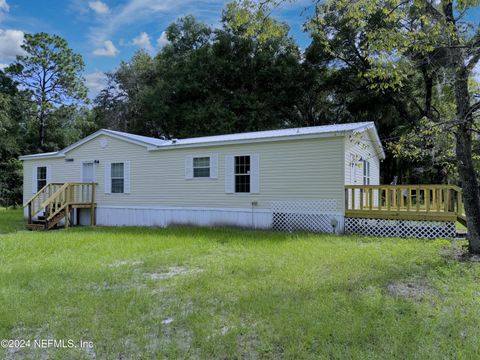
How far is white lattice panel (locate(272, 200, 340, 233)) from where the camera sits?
33.0 ft

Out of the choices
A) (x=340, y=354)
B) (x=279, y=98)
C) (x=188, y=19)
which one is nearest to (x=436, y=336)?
(x=340, y=354)

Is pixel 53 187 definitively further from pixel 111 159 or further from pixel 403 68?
pixel 403 68

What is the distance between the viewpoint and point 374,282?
504 cm

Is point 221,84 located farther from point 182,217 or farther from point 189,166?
point 182,217

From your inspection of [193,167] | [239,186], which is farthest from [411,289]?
[193,167]

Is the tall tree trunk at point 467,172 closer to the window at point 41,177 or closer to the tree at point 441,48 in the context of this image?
the tree at point 441,48

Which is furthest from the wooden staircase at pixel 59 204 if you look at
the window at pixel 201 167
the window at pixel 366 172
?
the window at pixel 366 172

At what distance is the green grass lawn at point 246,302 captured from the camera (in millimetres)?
3168

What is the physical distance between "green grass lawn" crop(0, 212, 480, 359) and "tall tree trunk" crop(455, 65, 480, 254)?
1.99 feet

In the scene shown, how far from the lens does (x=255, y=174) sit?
11055mm

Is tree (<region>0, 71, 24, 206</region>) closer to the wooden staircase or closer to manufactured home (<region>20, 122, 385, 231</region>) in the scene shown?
manufactured home (<region>20, 122, 385, 231</region>)

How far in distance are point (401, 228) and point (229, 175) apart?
17.4ft

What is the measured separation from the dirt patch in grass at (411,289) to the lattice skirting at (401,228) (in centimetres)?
440

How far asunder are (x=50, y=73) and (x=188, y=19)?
1121 centimetres
